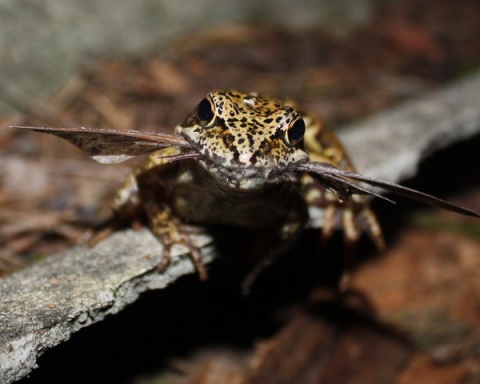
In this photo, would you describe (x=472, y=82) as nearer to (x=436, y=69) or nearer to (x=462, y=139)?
(x=462, y=139)

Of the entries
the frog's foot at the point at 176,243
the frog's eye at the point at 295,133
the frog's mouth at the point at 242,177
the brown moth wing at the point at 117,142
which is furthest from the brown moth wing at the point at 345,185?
the frog's foot at the point at 176,243

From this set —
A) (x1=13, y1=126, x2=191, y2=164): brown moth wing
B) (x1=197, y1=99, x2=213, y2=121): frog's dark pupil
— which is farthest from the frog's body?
(x1=13, y1=126, x2=191, y2=164): brown moth wing

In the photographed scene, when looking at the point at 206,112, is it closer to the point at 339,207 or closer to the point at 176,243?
the point at 176,243

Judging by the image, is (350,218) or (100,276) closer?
(100,276)

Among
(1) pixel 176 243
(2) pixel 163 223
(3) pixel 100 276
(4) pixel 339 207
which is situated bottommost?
(3) pixel 100 276

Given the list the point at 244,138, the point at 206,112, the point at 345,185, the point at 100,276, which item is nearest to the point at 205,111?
the point at 206,112

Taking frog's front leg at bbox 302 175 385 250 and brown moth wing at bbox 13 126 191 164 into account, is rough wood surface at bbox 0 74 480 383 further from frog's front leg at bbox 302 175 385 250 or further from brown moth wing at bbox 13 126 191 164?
brown moth wing at bbox 13 126 191 164

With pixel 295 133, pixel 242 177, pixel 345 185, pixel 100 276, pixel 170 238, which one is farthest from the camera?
pixel 170 238
